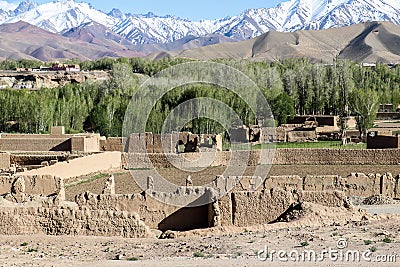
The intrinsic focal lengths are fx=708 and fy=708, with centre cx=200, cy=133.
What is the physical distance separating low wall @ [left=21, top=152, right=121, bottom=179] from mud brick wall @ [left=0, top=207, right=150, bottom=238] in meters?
8.82

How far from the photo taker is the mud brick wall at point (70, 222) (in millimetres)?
14555

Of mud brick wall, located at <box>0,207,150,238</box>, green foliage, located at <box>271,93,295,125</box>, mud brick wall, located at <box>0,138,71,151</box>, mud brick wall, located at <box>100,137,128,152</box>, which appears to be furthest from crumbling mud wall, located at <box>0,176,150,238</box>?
green foliage, located at <box>271,93,295,125</box>

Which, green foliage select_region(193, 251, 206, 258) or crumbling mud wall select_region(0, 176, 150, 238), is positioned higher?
crumbling mud wall select_region(0, 176, 150, 238)

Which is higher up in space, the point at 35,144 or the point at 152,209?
the point at 35,144

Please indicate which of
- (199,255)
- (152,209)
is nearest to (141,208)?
(152,209)

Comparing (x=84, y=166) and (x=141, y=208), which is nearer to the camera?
(x=141, y=208)

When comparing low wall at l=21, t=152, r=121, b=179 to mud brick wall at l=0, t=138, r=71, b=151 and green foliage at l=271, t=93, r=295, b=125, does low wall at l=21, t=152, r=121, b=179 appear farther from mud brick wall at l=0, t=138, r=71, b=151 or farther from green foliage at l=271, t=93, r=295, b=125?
green foliage at l=271, t=93, r=295, b=125

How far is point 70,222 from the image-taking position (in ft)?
47.9

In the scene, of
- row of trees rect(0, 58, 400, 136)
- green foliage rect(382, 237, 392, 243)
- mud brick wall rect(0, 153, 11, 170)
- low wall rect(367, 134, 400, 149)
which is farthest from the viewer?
row of trees rect(0, 58, 400, 136)

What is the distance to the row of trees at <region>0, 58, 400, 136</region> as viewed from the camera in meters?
48.2

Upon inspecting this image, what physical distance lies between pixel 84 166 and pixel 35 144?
775cm

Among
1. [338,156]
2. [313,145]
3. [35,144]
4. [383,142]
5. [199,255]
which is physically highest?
[35,144]

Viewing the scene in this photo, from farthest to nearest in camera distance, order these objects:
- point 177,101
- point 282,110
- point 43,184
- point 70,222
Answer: point 282,110 < point 177,101 < point 43,184 < point 70,222

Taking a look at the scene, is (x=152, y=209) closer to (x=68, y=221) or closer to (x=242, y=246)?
(x=68, y=221)
